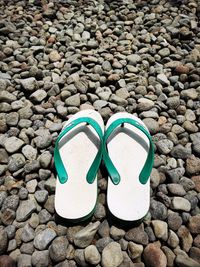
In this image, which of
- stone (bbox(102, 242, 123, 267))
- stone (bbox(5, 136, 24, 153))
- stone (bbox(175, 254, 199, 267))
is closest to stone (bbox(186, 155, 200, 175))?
stone (bbox(175, 254, 199, 267))

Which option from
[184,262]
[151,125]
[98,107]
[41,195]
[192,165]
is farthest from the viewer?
[98,107]

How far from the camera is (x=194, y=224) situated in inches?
50.7

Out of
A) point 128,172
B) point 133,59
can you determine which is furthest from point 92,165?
point 133,59

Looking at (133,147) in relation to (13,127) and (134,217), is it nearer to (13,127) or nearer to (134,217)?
(134,217)

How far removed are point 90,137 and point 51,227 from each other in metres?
0.52

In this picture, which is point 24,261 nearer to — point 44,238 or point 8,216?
point 44,238

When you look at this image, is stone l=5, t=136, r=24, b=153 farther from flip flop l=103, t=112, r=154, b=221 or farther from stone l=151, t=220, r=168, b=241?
stone l=151, t=220, r=168, b=241

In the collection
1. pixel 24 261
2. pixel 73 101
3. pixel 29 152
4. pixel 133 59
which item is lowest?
pixel 24 261

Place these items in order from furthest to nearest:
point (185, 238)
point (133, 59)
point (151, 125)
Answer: point (133, 59) < point (151, 125) < point (185, 238)

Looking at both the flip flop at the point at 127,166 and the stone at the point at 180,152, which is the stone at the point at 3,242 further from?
the stone at the point at 180,152

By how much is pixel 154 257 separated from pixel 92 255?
0.27 meters

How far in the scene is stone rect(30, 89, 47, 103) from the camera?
1.81 metres

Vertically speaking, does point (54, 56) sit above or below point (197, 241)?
above

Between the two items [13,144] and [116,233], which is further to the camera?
[13,144]
